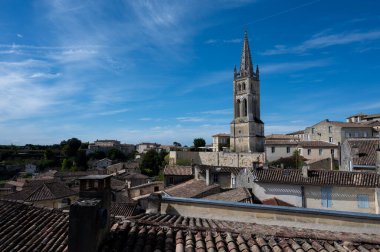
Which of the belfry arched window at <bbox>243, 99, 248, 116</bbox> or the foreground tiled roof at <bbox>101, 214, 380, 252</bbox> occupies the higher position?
the belfry arched window at <bbox>243, 99, 248, 116</bbox>

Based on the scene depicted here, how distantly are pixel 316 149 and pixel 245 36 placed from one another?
33.2 meters

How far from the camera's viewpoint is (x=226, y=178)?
3167cm

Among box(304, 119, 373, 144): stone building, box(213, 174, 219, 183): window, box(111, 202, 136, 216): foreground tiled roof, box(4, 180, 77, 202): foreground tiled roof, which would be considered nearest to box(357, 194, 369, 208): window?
box(213, 174, 219, 183): window

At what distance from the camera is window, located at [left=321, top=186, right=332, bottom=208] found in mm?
19906

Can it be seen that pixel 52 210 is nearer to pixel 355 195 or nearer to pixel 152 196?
pixel 152 196

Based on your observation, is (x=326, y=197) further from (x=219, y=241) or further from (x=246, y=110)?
(x=246, y=110)

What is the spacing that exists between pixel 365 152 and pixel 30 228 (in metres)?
26.3

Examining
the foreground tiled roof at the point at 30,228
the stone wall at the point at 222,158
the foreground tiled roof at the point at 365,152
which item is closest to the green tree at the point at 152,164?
the stone wall at the point at 222,158

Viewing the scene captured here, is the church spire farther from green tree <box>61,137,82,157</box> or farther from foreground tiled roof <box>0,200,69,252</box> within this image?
green tree <box>61,137,82,157</box>

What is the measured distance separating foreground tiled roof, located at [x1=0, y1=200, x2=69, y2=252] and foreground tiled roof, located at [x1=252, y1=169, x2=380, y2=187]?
1662 centimetres

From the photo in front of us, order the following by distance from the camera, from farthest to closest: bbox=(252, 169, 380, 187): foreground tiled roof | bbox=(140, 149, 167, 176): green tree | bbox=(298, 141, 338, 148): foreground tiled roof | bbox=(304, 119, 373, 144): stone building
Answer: bbox=(140, 149, 167, 176): green tree < bbox=(304, 119, 373, 144): stone building < bbox=(298, 141, 338, 148): foreground tiled roof < bbox=(252, 169, 380, 187): foreground tiled roof

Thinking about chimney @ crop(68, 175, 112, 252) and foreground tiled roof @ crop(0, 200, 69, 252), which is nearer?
chimney @ crop(68, 175, 112, 252)

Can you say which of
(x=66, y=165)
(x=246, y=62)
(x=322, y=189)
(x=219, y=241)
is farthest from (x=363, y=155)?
(x=66, y=165)

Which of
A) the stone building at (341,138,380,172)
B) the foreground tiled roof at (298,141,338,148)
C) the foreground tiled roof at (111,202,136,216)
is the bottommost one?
the foreground tiled roof at (111,202,136,216)
